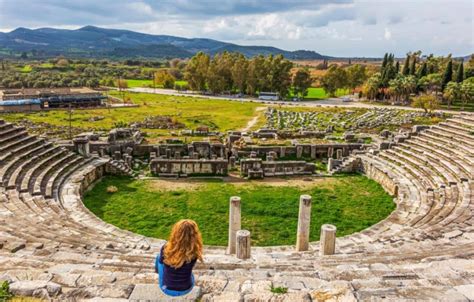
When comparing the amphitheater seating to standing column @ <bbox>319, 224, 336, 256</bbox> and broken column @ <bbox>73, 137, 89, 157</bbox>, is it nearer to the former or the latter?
standing column @ <bbox>319, 224, 336, 256</bbox>

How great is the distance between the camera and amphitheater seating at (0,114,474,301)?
7.39m

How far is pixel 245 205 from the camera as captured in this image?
1998 cm

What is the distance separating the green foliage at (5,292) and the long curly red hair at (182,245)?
301cm

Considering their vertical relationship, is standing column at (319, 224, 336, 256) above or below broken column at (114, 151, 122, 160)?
above

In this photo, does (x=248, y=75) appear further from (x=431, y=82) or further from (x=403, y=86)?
(x=431, y=82)

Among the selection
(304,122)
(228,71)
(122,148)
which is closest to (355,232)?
(122,148)

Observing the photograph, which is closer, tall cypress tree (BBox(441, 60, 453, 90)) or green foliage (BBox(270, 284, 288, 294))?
green foliage (BBox(270, 284, 288, 294))

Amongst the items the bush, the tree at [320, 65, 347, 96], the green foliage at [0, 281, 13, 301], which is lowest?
the bush

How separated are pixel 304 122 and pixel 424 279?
39.9m

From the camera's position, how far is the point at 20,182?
18656mm

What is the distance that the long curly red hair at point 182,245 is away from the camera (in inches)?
247

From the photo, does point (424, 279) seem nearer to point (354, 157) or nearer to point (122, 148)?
point (354, 157)

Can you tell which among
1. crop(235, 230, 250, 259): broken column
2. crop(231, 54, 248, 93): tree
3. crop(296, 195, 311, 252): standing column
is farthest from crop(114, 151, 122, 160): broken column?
crop(231, 54, 248, 93): tree

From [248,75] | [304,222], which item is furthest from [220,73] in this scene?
[304,222]
